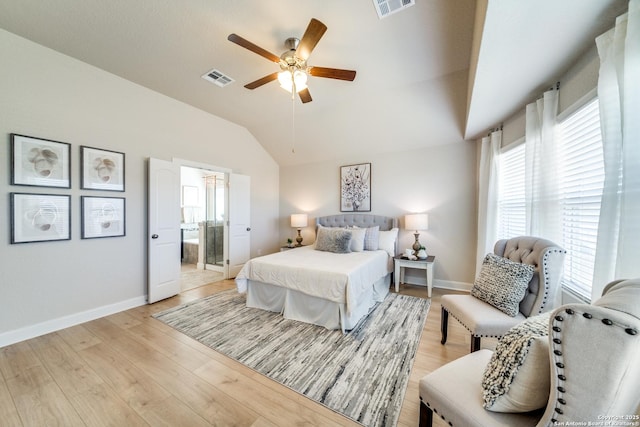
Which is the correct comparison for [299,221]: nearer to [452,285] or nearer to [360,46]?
[452,285]

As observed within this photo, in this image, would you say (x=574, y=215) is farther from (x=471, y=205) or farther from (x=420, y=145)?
(x=420, y=145)

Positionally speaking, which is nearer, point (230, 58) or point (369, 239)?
point (230, 58)

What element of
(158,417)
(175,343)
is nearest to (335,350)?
(158,417)

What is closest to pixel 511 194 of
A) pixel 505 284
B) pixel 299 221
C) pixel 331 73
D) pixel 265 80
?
pixel 505 284

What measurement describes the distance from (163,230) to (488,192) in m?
4.74

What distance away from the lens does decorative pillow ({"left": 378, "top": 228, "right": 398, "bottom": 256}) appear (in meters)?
3.98

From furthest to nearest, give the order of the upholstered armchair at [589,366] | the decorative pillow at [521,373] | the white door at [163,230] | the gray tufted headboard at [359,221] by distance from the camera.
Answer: the gray tufted headboard at [359,221], the white door at [163,230], the decorative pillow at [521,373], the upholstered armchair at [589,366]

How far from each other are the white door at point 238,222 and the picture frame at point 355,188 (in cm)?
203

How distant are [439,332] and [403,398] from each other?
3.73 feet

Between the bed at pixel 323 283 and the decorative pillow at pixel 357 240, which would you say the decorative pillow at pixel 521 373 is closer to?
the bed at pixel 323 283

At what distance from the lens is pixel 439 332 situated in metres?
2.48

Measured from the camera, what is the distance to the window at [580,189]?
1.58m

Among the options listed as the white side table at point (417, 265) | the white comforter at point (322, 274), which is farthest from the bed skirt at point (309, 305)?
the white side table at point (417, 265)

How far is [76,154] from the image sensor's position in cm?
269
